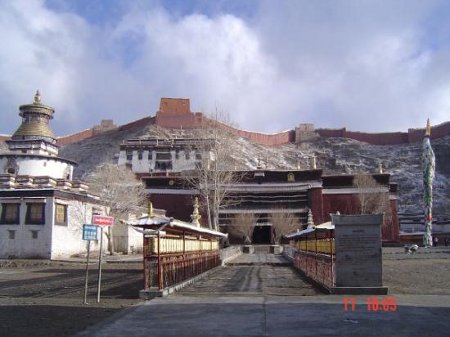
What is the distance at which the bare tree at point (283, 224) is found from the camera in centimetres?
7288

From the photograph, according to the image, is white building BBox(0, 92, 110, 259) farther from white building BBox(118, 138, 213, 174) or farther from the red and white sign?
white building BBox(118, 138, 213, 174)

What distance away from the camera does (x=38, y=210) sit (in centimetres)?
4281

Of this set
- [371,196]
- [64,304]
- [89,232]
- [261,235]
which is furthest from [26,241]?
[371,196]

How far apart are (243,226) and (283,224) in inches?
221

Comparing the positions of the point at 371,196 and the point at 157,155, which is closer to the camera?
the point at 371,196

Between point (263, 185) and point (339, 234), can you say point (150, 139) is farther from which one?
point (339, 234)

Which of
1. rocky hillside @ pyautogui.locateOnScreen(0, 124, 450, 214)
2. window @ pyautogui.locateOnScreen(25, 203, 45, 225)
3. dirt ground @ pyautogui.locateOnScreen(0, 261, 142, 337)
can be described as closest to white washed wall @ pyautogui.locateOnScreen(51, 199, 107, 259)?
window @ pyautogui.locateOnScreen(25, 203, 45, 225)

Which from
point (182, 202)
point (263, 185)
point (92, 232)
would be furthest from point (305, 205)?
point (92, 232)

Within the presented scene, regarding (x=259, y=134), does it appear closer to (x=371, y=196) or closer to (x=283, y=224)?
(x=371, y=196)

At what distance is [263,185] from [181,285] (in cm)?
6271

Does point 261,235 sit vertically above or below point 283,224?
below

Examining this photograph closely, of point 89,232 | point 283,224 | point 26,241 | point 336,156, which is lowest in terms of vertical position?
point 26,241

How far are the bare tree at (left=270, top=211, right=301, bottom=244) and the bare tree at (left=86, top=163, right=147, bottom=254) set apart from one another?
19.8 metres
